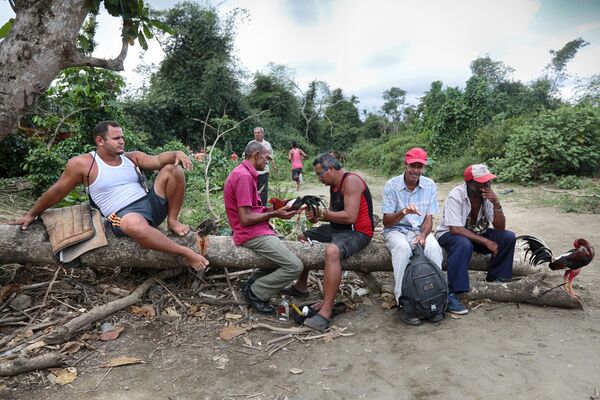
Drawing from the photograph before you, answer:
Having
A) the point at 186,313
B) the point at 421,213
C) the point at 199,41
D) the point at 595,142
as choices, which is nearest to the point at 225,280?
the point at 186,313

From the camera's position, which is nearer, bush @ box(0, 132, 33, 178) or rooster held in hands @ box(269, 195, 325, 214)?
rooster held in hands @ box(269, 195, 325, 214)

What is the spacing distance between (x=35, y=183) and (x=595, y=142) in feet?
45.6

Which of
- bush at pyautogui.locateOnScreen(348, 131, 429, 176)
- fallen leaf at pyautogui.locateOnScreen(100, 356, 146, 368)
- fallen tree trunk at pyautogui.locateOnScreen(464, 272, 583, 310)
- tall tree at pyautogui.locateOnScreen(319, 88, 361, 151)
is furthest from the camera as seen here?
tall tree at pyautogui.locateOnScreen(319, 88, 361, 151)

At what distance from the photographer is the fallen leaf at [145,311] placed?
3402 millimetres

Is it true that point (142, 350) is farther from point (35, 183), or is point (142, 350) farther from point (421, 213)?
point (35, 183)

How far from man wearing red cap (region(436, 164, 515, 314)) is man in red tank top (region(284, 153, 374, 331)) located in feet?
2.50

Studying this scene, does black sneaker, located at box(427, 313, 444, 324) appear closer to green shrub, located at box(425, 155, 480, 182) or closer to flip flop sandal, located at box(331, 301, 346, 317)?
flip flop sandal, located at box(331, 301, 346, 317)

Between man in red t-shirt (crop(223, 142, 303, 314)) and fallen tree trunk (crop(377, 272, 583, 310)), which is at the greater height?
man in red t-shirt (crop(223, 142, 303, 314))

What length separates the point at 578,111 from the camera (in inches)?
454

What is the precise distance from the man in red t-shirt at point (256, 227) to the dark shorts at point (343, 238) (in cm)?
41

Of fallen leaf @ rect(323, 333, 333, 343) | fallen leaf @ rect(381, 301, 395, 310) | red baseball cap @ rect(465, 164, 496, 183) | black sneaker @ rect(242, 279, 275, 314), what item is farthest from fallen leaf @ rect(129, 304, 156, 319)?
red baseball cap @ rect(465, 164, 496, 183)

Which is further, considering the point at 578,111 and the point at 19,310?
the point at 578,111

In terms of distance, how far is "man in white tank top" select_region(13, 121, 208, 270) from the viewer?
327 cm

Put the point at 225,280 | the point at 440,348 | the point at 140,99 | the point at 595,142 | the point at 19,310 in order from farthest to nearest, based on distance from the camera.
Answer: the point at 140,99
the point at 595,142
the point at 225,280
the point at 19,310
the point at 440,348
